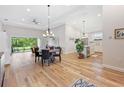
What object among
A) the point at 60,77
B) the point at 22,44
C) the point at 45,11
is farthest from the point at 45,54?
the point at 22,44

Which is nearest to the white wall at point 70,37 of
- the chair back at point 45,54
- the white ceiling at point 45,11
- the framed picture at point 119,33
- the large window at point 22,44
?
the white ceiling at point 45,11

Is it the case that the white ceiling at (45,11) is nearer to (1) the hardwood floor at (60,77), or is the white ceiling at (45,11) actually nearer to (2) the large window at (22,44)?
(1) the hardwood floor at (60,77)

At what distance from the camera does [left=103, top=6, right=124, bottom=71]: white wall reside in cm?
417

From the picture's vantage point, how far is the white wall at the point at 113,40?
13.7ft

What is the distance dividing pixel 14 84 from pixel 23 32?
864 cm

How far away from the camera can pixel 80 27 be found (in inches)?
435

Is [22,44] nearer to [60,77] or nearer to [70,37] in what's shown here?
[70,37]

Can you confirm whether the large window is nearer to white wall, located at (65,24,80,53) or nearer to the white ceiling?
white wall, located at (65,24,80,53)

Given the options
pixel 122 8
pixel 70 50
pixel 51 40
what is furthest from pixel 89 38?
pixel 122 8

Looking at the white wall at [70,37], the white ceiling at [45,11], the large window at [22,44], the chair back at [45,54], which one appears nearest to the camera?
the chair back at [45,54]

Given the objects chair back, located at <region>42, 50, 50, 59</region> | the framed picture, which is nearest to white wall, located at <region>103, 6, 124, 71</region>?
the framed picture

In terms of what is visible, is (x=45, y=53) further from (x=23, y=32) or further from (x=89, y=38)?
(x=89, y=38)

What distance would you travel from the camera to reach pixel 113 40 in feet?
14.7

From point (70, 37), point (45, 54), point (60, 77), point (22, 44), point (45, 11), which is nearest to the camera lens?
point (60, 77)
